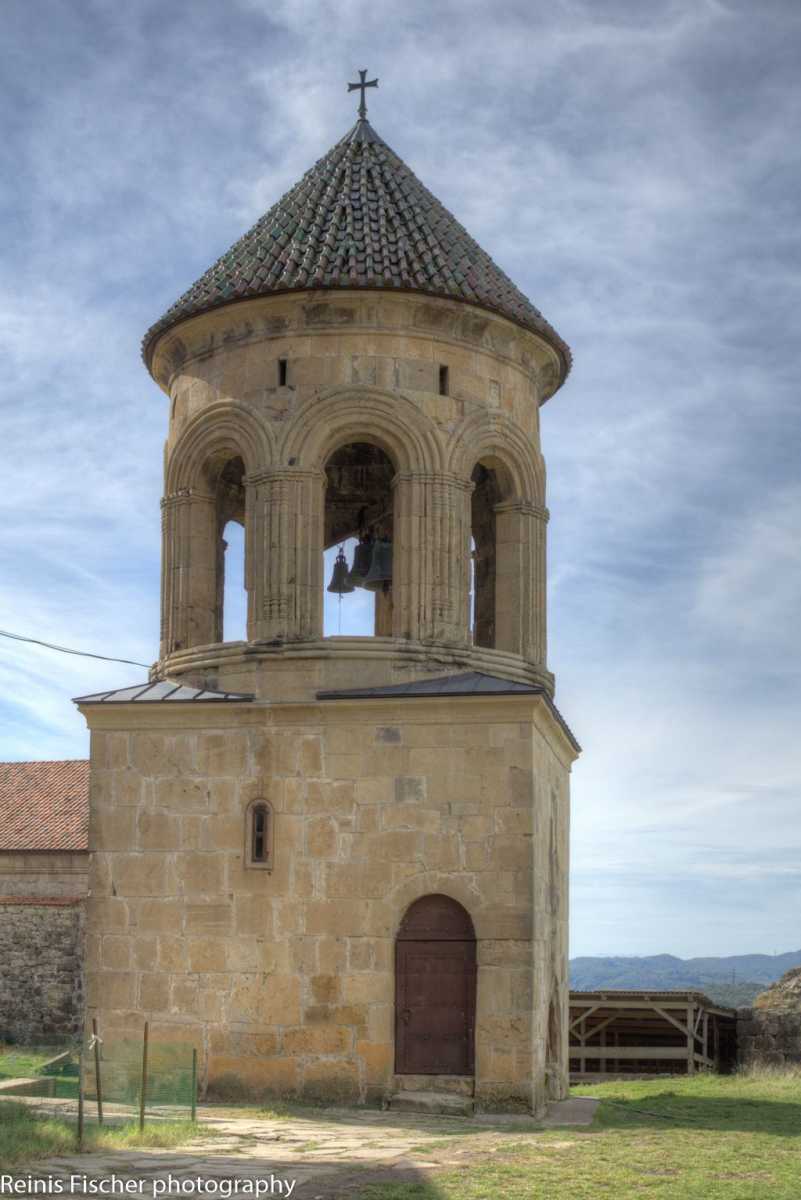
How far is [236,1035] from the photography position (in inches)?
611

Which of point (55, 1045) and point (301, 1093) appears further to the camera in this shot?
point (55, 1045)

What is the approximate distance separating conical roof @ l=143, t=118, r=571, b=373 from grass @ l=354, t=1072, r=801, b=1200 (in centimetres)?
847

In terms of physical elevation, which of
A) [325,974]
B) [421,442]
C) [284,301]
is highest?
[284,301]

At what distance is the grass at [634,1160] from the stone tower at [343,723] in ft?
4.80

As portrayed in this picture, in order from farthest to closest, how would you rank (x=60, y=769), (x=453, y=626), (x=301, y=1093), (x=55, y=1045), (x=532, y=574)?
(x=60, y=769) < (x=55, y=1045) < (x=532, y=574) < (x=453, y=626) < (x=301, y=1093)

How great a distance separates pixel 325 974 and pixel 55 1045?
542 inches

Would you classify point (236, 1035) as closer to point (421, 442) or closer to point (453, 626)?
point (453, 626)

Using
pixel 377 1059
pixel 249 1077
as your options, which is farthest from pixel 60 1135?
pixel 377 1059

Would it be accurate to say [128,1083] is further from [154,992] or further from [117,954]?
[117,954]

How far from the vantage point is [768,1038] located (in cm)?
2603

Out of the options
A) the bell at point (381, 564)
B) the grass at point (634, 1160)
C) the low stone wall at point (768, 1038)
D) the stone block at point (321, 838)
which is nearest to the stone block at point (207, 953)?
the stone block at point (321, 838)

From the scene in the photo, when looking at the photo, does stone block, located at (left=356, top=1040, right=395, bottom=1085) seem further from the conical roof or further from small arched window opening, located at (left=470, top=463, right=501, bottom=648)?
the conical roof

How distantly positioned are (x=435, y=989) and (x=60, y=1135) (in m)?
5.15

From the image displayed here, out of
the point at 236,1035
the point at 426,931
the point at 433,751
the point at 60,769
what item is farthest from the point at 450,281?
the point at 60,769
